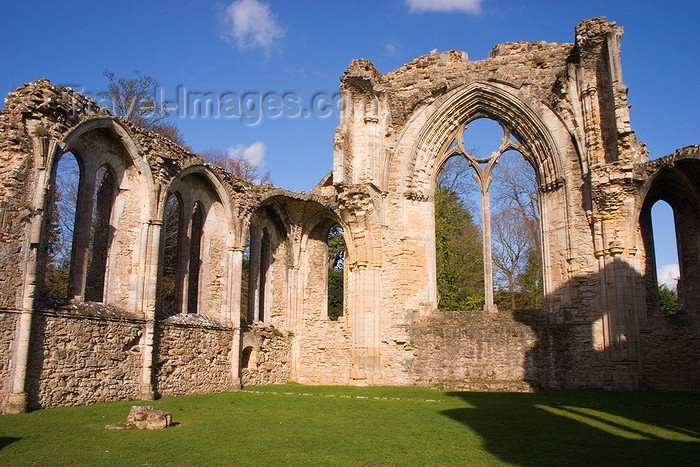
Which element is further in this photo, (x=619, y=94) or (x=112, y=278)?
(x=619, y=94)

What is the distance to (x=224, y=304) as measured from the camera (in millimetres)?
14617

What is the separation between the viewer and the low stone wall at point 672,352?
42.4 feet

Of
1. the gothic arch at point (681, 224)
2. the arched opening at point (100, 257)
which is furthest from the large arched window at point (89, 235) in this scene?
the gothic arch at point (681, 224)

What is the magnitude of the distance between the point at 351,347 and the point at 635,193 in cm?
754

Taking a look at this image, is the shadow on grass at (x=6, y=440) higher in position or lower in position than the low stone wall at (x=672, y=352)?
lower

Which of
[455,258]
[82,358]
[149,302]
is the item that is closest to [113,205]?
[149,302]

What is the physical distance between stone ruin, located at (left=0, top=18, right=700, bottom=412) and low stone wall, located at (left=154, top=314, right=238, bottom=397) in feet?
0.14

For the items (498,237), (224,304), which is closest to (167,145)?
(224,304)

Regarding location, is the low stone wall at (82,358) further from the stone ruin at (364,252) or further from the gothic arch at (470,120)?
the gothic arch at (470,120)

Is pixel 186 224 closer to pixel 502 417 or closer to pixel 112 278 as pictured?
pixel 112 278

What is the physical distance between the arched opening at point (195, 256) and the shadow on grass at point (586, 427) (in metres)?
6.70

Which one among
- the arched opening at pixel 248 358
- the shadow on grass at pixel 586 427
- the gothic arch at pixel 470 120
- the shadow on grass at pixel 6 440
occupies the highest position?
the gothic arch at pixel 470 120

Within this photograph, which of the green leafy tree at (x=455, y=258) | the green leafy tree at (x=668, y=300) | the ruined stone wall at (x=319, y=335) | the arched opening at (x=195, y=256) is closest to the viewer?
the arched opening at (x=195, y=256)

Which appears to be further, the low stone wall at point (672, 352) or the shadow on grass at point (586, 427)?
the low stone wall at point (672, 352)
